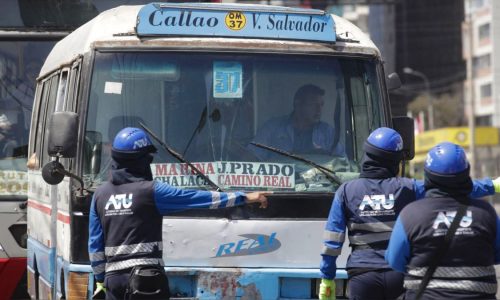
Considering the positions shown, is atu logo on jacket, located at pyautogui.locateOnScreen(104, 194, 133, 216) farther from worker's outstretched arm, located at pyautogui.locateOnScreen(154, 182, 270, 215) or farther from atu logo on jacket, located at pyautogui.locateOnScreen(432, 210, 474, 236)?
atu logo on jacket, located at pyautogui.locateOnScreen(432, 210, 474, 236)

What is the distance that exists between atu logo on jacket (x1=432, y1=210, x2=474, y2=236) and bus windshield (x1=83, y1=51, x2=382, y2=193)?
8.06ft

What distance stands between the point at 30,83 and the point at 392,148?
18.9ft

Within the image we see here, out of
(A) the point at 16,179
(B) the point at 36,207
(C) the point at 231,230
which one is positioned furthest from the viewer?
(A) the point at 16,179

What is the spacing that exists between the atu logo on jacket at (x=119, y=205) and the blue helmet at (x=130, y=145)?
0.27 m

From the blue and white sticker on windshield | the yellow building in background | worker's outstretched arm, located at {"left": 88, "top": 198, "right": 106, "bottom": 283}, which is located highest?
the blue and white sticker on windshield

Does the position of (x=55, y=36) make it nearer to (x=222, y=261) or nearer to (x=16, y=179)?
(x=16, y=179)

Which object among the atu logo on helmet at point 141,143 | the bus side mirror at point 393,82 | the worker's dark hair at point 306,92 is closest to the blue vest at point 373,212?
the atu logo on helmet at point 141,143

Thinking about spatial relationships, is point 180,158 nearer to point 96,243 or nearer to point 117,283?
point 96,243

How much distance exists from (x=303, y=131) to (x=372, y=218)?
1495 mm

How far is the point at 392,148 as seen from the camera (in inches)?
281

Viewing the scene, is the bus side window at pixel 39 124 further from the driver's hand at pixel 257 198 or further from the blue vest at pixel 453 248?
the blue vest at pixel 453 248

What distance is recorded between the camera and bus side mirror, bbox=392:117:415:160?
28.4ft

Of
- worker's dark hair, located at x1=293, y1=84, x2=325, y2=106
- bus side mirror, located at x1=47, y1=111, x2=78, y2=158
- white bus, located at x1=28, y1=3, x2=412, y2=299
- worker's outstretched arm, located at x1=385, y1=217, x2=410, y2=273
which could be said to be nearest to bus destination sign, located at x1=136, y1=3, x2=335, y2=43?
white bus, located at x1=28, y1=3, x2=412, y2=299

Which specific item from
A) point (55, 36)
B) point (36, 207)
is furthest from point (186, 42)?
point (55, 36)
